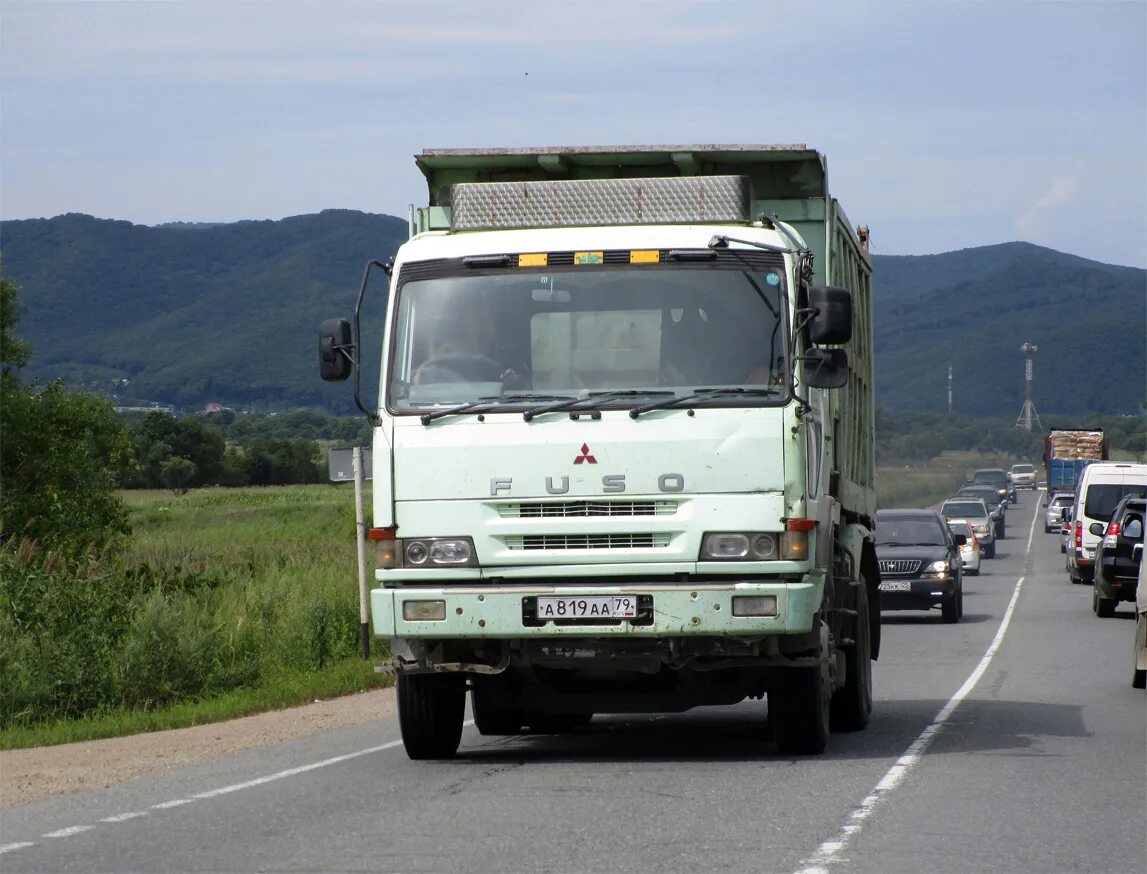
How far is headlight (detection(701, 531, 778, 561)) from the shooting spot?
31.3 ft

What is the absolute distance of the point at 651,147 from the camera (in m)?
11.2

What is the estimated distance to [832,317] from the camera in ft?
31.8

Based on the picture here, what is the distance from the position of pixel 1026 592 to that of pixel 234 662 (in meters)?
22.2

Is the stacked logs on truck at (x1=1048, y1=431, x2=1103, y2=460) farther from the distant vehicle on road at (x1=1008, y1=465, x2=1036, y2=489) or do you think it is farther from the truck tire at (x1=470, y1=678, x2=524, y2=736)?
the truck tire at (x1=470, y1=678, x2=524, y2=736)

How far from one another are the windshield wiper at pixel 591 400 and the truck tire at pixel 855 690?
121 inches

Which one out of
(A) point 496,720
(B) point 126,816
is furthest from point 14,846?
(A) point 496,720

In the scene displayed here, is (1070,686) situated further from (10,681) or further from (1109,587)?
(1109,587)

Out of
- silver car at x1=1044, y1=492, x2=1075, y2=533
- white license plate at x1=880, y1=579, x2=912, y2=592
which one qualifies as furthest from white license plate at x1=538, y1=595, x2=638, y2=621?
silver car at x1=1044, y1=492, x2=1075, y2=533

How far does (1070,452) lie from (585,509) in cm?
7074

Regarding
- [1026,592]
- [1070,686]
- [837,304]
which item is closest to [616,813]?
[837,304]

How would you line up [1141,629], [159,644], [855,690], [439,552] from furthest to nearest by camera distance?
[159,644] < [1141,629] < [855,690] < [439,552]

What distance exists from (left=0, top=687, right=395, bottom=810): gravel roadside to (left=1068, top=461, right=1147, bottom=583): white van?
22.7 metres

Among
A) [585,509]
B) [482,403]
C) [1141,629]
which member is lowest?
[1141,629]

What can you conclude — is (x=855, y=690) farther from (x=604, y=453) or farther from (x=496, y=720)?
(x=604, y=453)
